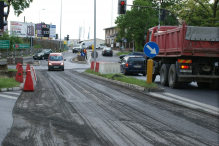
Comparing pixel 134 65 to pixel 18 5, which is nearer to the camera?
pixel 134 65

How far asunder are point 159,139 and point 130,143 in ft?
1.98

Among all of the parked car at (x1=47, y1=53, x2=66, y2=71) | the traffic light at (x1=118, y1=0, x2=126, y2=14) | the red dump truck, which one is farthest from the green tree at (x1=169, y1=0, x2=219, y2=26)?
the red dump truck

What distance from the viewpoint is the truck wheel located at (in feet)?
44.4

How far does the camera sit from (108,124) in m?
6.39

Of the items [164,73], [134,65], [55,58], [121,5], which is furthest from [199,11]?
[164,73]

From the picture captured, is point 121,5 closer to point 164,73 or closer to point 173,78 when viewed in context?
point 164,73

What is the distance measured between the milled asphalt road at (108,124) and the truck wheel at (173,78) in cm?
412

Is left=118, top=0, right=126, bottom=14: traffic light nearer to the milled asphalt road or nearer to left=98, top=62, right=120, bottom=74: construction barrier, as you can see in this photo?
left=98, top=62, right=120, bottom=74: construction barrier

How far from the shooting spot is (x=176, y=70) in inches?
522

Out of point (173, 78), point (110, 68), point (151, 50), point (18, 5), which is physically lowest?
point (173, 78)

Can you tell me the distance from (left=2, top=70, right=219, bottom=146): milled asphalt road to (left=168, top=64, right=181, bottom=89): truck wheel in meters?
4.12

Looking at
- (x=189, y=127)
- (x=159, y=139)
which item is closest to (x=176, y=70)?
(x=189, y=127)

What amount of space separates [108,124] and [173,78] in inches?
313

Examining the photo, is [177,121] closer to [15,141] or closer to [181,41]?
[15,141]
